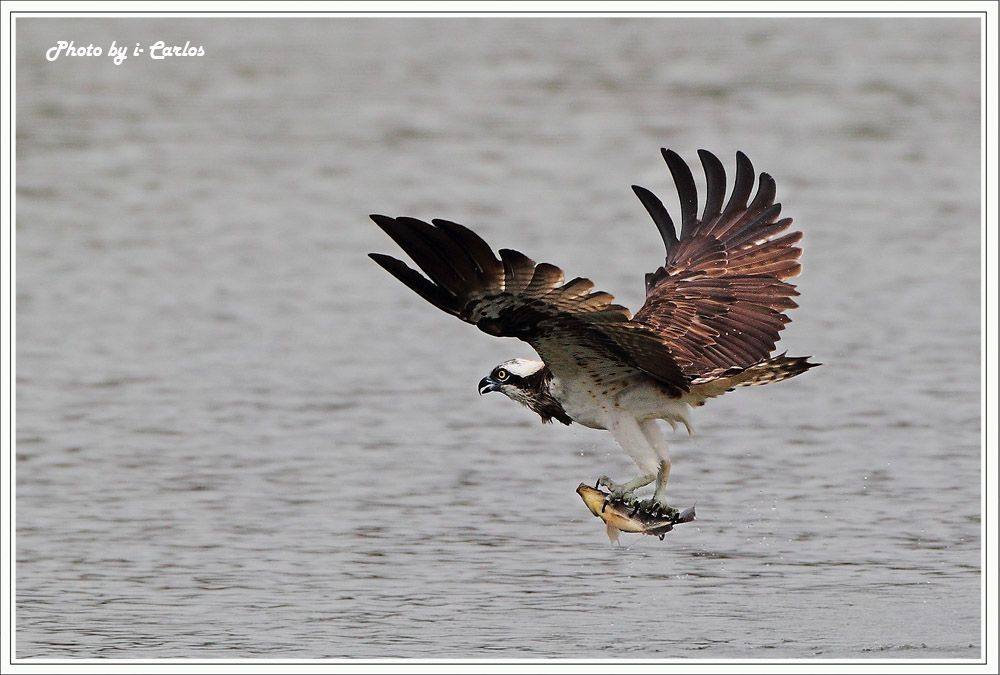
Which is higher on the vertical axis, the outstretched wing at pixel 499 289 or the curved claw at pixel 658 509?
the outstretched wing at pixel 499 289

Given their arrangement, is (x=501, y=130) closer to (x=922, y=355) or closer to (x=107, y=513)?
(x=922, y=355)

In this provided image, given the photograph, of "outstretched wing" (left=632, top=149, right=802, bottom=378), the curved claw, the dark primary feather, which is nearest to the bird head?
the dark primary feather

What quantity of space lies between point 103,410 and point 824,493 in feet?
14.3

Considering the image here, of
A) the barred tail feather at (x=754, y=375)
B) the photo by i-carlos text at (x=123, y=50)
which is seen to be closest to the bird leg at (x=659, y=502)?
the barred tail feather at (x=754, y=375)

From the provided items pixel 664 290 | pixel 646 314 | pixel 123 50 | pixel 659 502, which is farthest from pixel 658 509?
pixel 123 50

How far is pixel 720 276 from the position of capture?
7.94 meters

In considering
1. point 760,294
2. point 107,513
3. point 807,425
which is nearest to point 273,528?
point 107,513

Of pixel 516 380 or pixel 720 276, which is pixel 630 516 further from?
pixel 720 276

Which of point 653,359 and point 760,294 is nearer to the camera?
point 653,359

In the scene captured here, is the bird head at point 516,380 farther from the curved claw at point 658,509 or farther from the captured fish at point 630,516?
the curved claw at point 658,509

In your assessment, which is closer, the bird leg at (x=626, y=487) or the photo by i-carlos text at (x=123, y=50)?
the bird leg at (x=626, y=487)

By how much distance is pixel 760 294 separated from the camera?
7832mm

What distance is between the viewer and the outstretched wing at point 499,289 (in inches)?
230

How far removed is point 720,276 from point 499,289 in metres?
2.24
